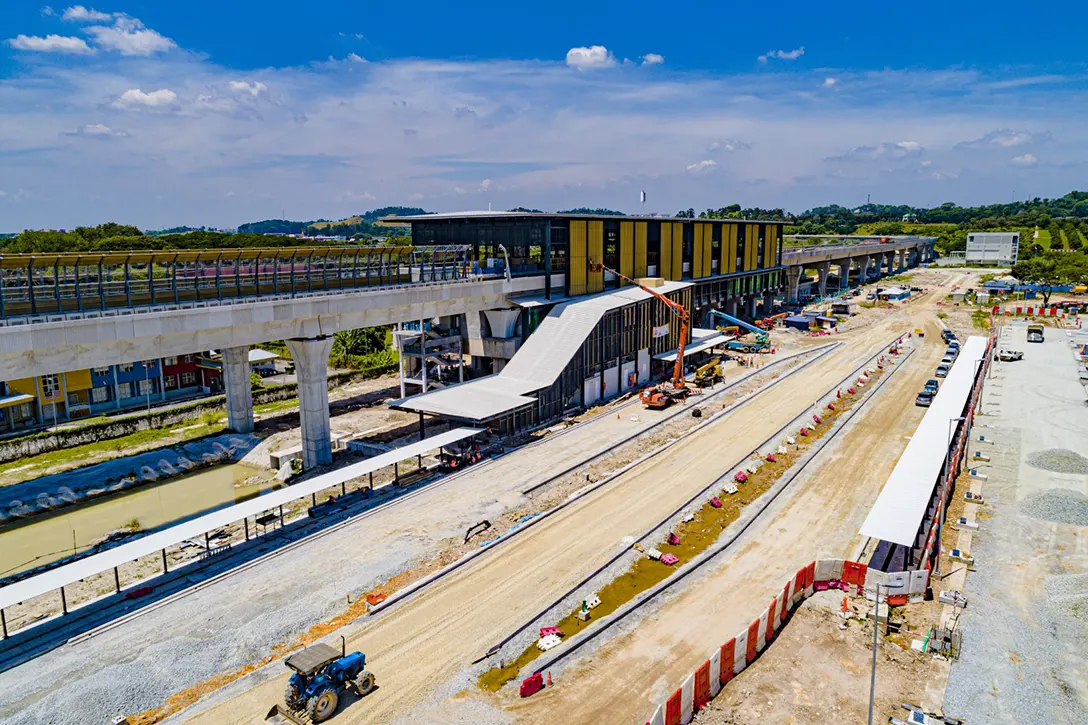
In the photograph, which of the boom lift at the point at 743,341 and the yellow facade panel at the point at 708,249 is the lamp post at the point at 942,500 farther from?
the yellow facade panel at the point at 708,249

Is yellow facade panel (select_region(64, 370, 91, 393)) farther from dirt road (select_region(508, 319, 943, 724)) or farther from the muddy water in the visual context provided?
dirt road (select_region(508, 319, 943, 724))

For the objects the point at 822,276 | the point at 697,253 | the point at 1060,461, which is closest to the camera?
the point at 1060,461

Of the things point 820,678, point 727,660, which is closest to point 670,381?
point 820,678

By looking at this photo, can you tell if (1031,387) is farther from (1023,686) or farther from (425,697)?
(425,697)

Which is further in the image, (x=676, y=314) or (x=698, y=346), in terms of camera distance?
(x=698, y=346)

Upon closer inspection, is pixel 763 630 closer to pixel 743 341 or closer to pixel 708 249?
pixel 743 341

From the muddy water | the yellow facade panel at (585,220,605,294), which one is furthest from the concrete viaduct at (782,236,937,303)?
the muddy water
